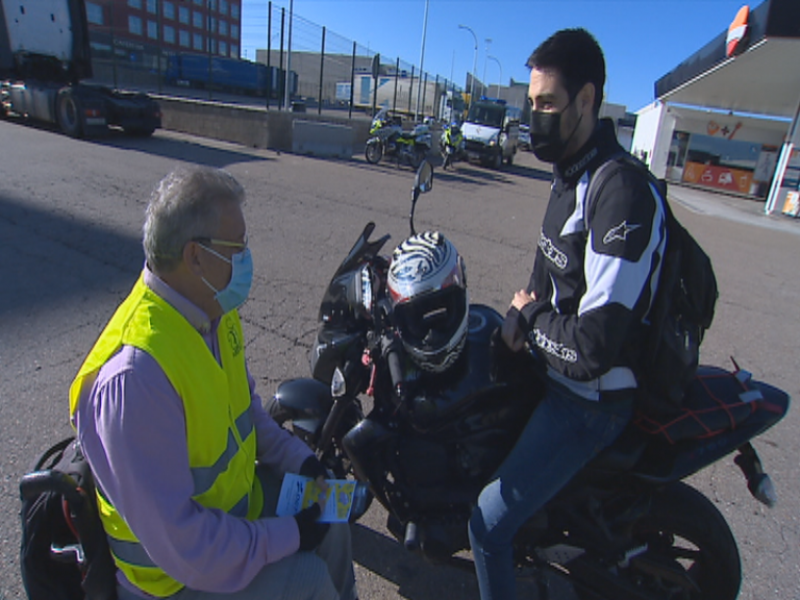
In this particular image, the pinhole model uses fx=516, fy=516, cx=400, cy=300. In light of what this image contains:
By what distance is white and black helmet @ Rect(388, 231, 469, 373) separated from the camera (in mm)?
1905

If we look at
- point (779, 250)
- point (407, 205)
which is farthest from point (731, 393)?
point (779, 250)

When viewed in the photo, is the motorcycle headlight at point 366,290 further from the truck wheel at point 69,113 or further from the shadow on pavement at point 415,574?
the truck wheel at point 69,113

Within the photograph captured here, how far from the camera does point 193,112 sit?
60.2 feet

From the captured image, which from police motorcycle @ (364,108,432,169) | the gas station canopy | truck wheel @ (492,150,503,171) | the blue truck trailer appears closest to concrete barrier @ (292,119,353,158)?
police motorcycle @ (364,108,432,169)

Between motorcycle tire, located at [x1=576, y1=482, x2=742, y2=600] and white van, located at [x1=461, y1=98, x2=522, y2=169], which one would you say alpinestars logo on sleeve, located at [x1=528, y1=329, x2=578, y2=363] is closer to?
motorcycle tire, located at [x1=576, y1=482, x2=742, y2=600]

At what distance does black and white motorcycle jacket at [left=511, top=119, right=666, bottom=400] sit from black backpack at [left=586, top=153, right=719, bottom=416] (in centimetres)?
4

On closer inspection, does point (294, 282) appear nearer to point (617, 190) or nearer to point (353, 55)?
point (617, 190)

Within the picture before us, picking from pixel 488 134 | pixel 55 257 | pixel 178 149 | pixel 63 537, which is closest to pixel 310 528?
pixel 63 537

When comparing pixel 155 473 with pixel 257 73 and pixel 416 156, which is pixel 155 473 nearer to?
pixel 416 156

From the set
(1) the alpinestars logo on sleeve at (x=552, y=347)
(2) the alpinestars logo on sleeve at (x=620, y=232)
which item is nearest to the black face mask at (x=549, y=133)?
(2) the alpinestars logo on sleeve at (x=620, y=232)

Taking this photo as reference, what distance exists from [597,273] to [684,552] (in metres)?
1.33

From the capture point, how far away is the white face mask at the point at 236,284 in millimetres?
1571

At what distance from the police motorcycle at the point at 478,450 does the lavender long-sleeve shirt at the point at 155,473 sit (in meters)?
0.62

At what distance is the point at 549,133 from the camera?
1.86 m
